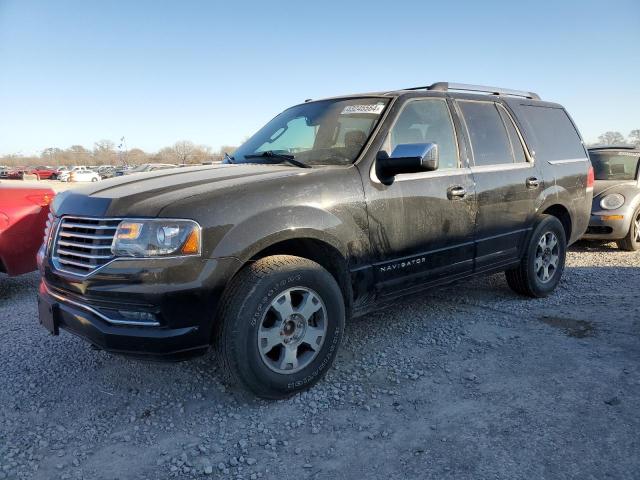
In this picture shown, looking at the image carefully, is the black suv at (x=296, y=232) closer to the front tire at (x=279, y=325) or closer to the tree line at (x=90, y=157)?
the front tire at (x=279, y=325)

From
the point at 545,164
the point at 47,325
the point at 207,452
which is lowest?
the point at 207,452

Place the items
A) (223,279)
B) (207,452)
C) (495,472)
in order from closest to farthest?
(495,472), (207,452), (223,279)

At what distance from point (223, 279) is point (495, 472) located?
163 centimetres

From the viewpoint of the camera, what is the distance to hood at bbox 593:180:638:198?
7.41 m

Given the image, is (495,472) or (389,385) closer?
(495,472)

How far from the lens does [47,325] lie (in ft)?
9.53

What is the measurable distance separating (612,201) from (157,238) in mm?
7167

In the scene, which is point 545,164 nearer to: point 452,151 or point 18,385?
point 452,151

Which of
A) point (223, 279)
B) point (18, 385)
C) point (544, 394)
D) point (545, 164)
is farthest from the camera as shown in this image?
point (545, 164)

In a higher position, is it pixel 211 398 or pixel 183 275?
pixel 183 275

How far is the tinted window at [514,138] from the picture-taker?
4.46 m

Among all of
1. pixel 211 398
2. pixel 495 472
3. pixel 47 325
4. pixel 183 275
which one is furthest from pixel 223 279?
pixel 495 472

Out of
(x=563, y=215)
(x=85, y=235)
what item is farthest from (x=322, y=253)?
(x=563, y=215)

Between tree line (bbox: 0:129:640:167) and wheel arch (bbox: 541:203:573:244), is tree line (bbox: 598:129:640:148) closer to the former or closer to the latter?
wheel arch (bbox: 541:203:573:244)
